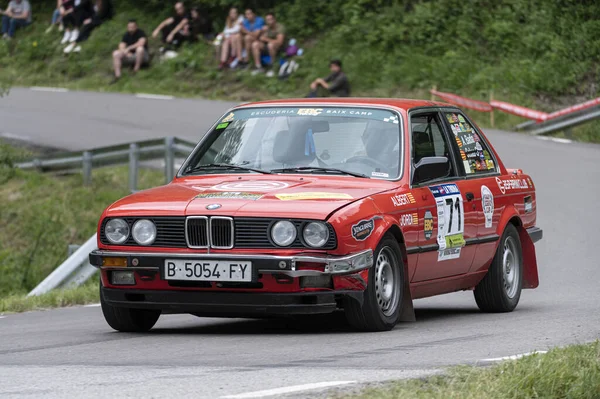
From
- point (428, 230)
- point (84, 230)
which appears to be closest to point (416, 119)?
point (428, 230)

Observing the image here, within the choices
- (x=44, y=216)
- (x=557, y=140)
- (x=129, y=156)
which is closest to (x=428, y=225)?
(x=129, y=156)

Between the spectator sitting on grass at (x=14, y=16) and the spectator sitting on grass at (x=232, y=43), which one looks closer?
the spectator sitting on grass at (x=232, y=43)

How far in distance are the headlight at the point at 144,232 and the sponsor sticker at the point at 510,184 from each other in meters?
3.20

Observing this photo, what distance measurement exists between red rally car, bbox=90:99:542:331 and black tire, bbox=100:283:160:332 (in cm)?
1

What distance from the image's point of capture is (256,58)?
31.5 m

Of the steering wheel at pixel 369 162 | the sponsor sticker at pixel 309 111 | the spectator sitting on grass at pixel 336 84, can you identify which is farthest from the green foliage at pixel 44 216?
the steering wheel at pixel 369 162

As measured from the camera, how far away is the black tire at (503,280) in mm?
10383

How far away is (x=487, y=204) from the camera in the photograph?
10.2 meters

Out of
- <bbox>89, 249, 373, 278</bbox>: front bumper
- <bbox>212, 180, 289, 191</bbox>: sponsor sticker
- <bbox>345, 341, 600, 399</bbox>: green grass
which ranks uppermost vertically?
<bbox>212, 180, 289, 191</bbox>: sponsor sticker

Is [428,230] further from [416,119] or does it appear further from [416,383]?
[416,383]

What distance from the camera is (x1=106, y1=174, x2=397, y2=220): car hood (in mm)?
8258

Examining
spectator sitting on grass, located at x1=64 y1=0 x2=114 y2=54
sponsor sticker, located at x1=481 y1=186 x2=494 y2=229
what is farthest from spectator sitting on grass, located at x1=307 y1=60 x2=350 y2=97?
sponsor sticker, located at x1=481 y1=186 x2=494 y2=229

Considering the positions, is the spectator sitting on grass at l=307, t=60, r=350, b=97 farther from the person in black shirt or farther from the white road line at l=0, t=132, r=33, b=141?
the person in black shirt

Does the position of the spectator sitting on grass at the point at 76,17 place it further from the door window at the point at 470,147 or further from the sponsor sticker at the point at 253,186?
the sponsor sticker at the point at 253,186
